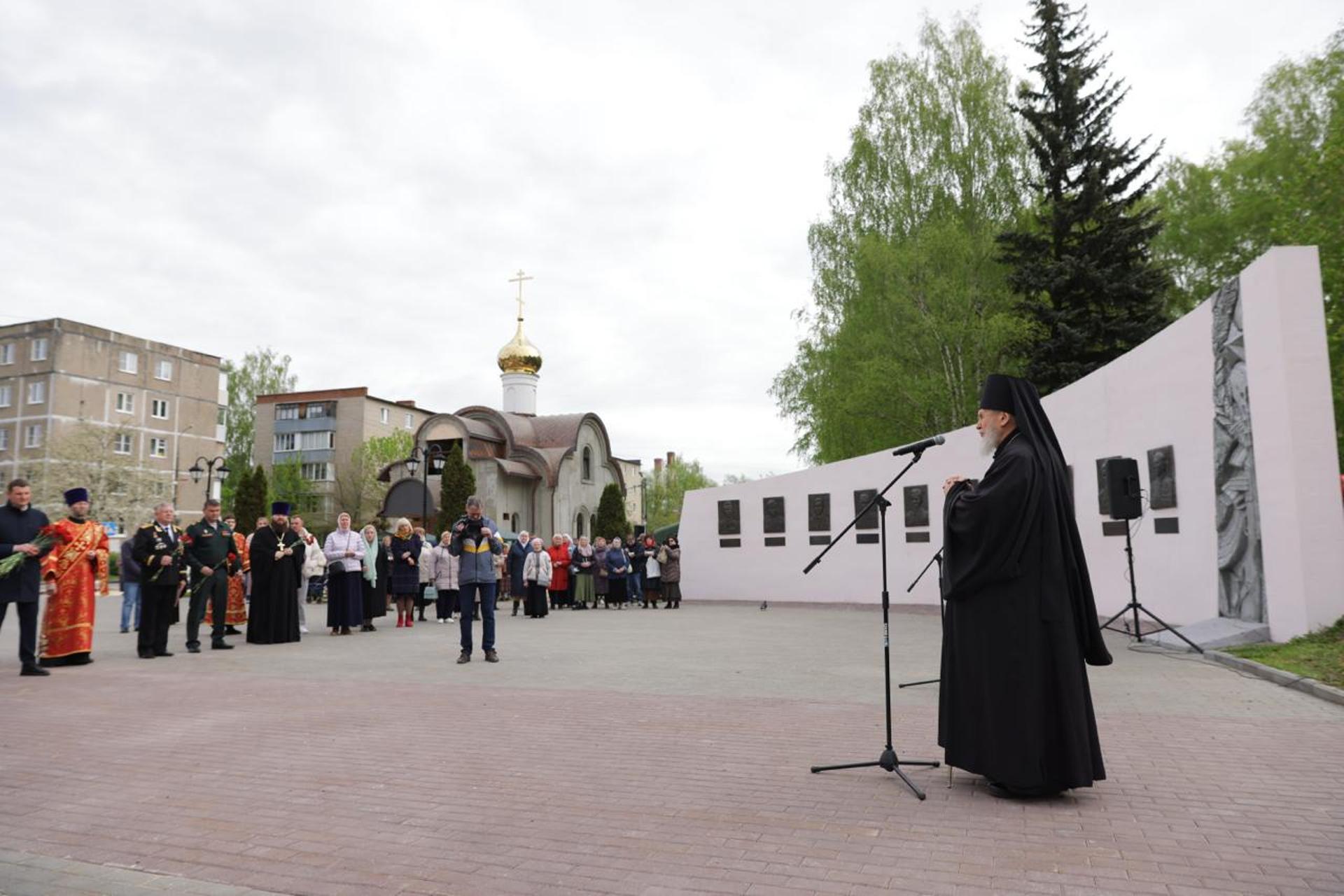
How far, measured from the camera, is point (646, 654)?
40.5ft

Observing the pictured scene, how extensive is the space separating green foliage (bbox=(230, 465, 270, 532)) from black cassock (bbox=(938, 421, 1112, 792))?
40.5 metres

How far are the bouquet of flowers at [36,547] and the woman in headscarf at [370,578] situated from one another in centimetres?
604

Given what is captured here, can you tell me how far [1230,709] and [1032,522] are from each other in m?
4.02

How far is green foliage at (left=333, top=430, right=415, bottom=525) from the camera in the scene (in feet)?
196

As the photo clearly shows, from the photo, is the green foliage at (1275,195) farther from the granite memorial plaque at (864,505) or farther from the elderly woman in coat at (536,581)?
the elderly woman in coat at (536,581)

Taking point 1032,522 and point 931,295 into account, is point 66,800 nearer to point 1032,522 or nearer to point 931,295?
point 1032,522

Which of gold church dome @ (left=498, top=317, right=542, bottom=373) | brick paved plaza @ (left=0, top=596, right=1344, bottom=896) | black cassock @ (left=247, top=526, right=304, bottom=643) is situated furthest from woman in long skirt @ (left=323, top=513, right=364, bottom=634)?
gold church dome @ (left=498, top=317, right=542, bottom=373)

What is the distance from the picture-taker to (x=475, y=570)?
37.2 feet

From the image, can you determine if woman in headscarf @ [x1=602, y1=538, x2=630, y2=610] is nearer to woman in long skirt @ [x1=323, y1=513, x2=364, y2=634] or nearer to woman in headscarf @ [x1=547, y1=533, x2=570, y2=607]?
woman in headscarf @ [x1=547, y1=533, x2=570, y2=607]

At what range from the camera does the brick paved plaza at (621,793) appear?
12.7 feet

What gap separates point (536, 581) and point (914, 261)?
15.4 m

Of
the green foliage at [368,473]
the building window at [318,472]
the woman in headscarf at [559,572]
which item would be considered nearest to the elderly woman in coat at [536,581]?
the woman in headscarf at [559,572]

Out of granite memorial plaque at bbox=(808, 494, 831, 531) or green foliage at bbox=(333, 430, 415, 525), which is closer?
granite memorial plaque at bbox=(808, 494, 831, 531)

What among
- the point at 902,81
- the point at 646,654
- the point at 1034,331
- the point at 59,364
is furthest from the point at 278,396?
the point at 646,654
